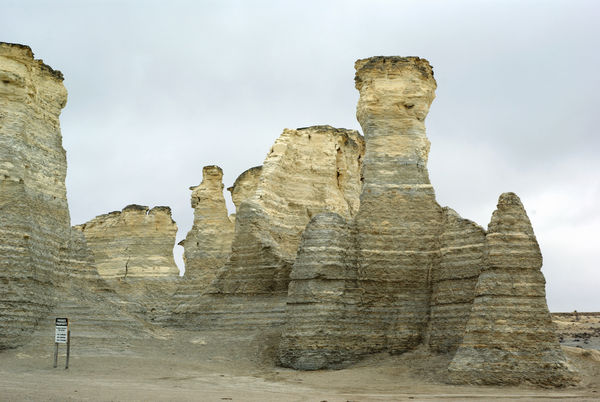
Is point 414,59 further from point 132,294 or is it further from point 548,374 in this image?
point 132,294

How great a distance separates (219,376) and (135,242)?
2433cm

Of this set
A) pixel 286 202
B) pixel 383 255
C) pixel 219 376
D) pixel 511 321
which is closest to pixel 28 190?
pixel 219 376

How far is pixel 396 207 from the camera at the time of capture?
25062 millimetres

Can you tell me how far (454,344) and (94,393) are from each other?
11026 mm

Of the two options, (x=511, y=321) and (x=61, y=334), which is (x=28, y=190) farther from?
(x=511, y=321)

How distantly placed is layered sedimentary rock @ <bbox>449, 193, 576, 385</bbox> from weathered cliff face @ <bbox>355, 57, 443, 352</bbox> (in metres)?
4.00

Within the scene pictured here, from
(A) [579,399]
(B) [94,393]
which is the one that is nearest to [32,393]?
(B) [94,393]

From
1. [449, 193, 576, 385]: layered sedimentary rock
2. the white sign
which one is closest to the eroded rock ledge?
[449, 193, 576, 385]: layered sedimentary rock

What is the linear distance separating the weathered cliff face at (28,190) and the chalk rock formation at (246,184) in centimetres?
1368

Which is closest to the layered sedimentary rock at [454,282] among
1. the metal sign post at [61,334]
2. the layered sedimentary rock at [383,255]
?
the layered sedimentary rock at [383,255]

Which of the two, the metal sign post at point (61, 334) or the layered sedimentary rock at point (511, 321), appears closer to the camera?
the layered sedimentary rock at point (511, 321)

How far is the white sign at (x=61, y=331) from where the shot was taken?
2028 cm

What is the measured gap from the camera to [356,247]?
24750mm

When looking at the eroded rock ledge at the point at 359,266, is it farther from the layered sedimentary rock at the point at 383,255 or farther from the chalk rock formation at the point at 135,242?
the chalk rock formation at the point at 135,242
